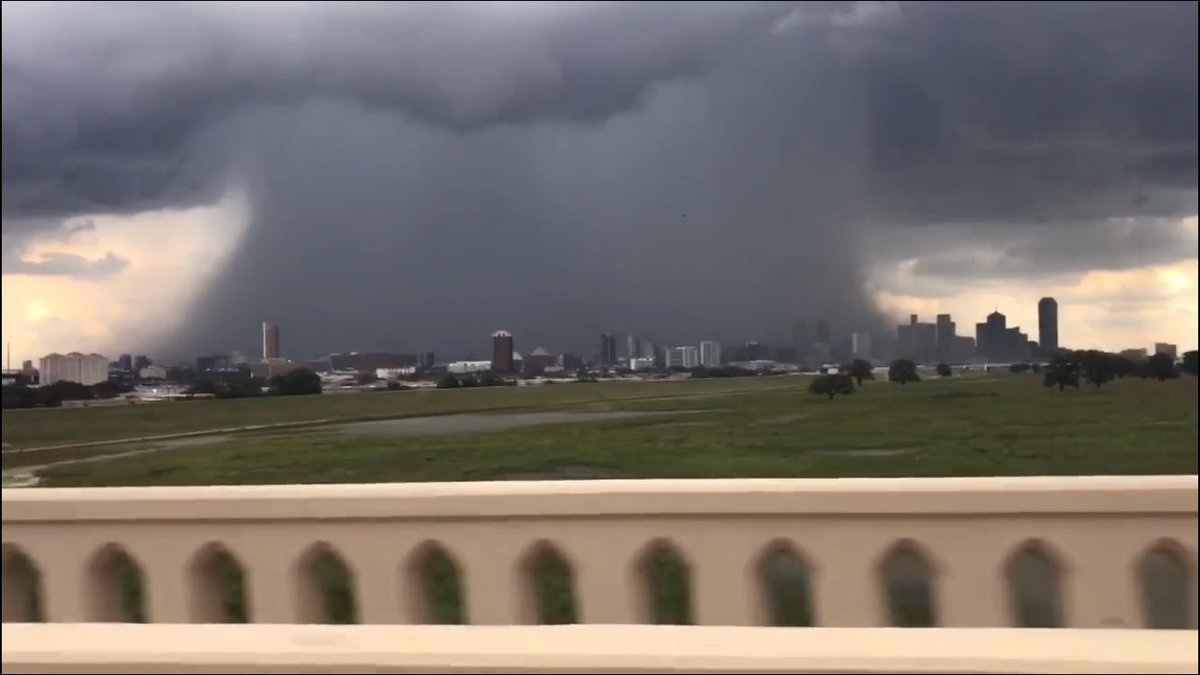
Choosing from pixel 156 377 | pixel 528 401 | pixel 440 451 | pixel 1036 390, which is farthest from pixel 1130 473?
pixel 156 377

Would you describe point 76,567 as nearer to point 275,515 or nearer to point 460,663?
point 275,515

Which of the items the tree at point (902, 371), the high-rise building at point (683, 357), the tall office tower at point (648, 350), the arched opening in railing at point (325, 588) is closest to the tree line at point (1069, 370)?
the tree at point (902, 371)

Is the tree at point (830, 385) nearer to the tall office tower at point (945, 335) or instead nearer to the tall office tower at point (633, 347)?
the tall office tower at point (945, 335)

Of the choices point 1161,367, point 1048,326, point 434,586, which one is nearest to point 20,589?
point 434,586

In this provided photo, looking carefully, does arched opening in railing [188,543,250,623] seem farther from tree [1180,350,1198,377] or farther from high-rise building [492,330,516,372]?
tree [1180,350,1198,377]

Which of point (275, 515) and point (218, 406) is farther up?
point (218, 406)
